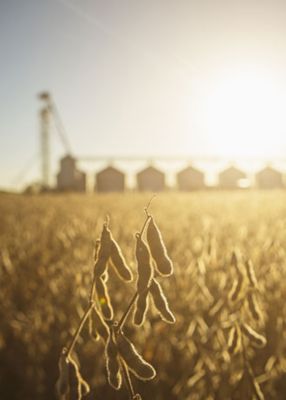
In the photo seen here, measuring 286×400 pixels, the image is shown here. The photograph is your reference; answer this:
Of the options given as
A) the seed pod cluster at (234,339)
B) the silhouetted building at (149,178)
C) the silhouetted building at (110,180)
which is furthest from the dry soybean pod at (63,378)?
the silhouetted building at (149,178)

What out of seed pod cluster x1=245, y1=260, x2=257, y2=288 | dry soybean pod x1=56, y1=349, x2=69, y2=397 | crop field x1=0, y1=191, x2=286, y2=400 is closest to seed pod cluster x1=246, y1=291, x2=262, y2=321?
crop field x1=0, y1=191, x2=286, y2=400

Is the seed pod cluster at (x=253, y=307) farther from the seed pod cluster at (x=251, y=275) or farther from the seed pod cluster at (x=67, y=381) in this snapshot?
the seed pod cluster at (x=67, y=381)

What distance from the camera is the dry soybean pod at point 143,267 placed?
2.99ft

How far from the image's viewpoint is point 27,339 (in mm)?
3535

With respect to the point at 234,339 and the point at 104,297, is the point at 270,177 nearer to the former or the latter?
the point at 234,339

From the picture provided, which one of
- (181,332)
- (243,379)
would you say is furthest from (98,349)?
(243,379)

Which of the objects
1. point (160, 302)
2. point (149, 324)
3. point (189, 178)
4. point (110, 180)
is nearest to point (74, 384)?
point (160, 302)

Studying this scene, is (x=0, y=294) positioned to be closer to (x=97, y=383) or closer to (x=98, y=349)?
(x=98, y=349)

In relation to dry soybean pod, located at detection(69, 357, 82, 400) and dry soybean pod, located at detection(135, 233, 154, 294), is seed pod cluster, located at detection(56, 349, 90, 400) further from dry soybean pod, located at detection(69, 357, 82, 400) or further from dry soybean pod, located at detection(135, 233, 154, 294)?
dry soybean pod, located at detection(135, 233, 154, 294)

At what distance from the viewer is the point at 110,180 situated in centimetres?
5481

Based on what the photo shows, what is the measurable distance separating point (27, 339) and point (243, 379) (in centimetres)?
262

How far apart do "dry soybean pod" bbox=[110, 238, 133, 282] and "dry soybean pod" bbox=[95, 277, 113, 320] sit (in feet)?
0.14

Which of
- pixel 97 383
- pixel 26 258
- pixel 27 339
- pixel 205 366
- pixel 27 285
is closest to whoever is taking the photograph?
pixel 205 366

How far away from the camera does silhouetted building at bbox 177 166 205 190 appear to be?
55941 millimetres
